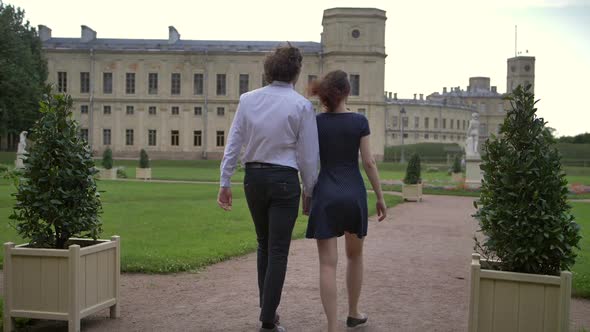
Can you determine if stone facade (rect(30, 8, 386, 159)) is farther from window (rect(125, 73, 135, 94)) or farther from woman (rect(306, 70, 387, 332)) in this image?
woman (rect(306, 70, 387, 332))

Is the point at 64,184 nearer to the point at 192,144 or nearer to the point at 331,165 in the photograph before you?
the point at 331,165

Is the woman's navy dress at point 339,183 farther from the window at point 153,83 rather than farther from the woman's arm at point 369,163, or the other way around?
the window at point 153,83

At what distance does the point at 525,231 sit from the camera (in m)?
4.12

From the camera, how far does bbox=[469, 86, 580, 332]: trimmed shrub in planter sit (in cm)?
402

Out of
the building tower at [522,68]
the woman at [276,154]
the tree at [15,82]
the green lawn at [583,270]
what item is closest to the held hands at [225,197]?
the woman at [276,154]

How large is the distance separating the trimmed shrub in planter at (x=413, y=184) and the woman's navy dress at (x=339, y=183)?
1485 cm

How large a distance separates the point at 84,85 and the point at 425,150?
3133 centimetres

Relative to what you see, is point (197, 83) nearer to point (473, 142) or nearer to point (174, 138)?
point (174, 138)

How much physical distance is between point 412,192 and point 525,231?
49.6ft

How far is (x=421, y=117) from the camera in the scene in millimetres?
87375

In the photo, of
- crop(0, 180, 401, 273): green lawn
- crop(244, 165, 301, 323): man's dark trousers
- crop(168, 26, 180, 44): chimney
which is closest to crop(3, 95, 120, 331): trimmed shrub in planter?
crop(244, 165, 301, 323): man's dark trousers

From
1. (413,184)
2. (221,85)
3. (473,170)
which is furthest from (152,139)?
(413,184)

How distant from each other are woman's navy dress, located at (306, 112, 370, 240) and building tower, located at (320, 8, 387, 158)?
46433mm

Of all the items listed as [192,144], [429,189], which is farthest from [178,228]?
[192,144]
